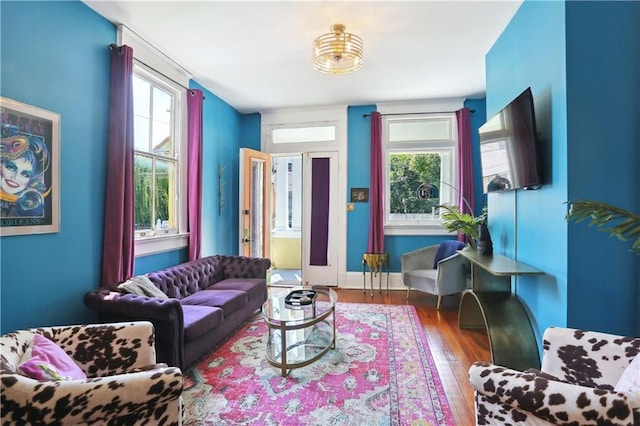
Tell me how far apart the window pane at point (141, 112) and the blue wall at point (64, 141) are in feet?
1.59

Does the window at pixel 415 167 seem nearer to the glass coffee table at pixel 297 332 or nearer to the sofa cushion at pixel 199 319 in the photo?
the glass coffee table at pixel 297 332

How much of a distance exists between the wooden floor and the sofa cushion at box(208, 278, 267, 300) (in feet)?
4.21

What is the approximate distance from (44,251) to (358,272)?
4024mm

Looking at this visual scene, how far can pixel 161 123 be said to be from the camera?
3.63 m

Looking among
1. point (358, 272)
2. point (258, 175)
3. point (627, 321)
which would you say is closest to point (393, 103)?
point (258, 175)

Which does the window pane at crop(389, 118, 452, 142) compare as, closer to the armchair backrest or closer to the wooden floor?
the armchair backrest

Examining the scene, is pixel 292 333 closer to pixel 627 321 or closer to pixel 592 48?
pixel 627 321

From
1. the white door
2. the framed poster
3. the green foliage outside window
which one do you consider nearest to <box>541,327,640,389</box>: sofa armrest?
the framed poster

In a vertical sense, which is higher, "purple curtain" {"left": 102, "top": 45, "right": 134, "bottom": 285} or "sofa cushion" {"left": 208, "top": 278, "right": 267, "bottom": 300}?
"purple curtain" {"left": 102, "top": 45, "right": 134, "bottom": 285}

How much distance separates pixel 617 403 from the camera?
→ 109 centimetres

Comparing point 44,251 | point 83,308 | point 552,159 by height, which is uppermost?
point 552,159

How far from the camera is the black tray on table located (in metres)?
2.82

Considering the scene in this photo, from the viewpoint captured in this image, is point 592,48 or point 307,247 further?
point 307,247

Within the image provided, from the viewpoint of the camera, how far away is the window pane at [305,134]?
5340 millimetres
